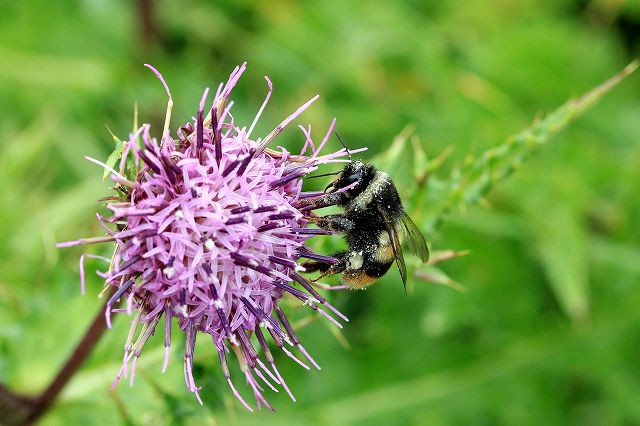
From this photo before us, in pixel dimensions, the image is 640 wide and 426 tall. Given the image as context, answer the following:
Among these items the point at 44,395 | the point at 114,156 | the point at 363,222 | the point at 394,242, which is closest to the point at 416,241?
the point at 394,242

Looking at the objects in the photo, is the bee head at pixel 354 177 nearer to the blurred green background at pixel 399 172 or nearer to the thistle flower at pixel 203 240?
the thistle flower at pixel 203 240

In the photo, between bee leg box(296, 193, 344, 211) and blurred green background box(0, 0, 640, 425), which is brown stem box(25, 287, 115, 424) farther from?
bee leg box(296, 193, 344, 211)

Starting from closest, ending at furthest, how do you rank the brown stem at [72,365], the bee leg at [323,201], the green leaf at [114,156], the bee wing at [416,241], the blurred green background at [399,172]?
the green leaf at [114,156]
the bee leg at [323,201]
the bee wing at [416,241]
the brown stem at [72,365]
the blurred green background at [399,172]

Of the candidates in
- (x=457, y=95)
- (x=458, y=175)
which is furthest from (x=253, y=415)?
(x=457, y=95)

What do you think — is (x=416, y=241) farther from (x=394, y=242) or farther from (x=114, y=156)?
(x=114, y=156)

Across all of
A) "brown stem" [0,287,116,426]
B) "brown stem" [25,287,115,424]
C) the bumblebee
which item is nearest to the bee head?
the bumblebee

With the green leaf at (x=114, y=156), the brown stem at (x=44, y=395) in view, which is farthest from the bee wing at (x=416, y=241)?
the brown stem at (x=44, y=395)
